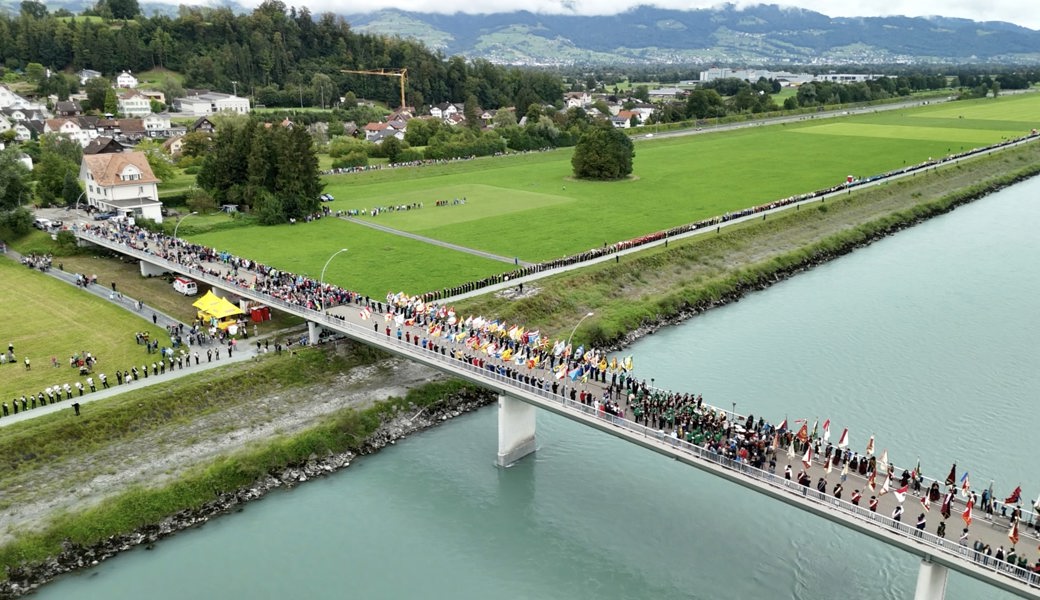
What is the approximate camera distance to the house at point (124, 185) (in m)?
66.6

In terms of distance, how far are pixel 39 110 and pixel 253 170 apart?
7133 cm

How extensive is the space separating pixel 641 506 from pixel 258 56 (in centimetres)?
15730

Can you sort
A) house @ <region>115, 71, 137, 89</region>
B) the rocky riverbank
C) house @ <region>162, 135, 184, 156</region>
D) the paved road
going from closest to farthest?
1. the rocky riverbank
2. the paved road
3. house @ <region>162, 135, 184, 156</region>
4. house @ <region>115, 71, 137, 89</region>

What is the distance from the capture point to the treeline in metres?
153

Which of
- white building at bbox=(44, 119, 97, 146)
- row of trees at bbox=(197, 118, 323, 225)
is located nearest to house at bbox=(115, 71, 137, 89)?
white building at bbox=(44, 119, 97, 146)

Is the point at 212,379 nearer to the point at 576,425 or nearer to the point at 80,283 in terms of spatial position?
the point at 576,425

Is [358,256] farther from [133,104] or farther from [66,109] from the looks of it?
[133,104]

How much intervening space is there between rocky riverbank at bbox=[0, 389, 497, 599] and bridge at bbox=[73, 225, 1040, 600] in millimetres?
3561

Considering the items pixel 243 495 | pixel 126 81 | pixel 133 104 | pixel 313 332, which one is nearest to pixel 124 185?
pixel 313 332

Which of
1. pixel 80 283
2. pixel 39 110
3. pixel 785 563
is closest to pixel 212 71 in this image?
pixel 39 110

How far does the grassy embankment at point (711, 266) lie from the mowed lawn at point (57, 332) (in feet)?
61.7

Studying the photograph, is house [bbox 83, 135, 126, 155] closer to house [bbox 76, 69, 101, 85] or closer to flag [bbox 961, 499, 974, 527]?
house [bbox 76, 69, 101, 85]

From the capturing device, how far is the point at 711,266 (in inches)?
2349

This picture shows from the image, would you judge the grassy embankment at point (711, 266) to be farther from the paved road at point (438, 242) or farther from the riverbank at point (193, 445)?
the riverbank at point (193, 445)
